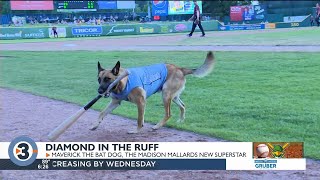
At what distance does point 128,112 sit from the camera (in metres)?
9.10

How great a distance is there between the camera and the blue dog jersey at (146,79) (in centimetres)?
717

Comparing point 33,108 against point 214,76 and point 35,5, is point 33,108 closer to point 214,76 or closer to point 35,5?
point 214,76

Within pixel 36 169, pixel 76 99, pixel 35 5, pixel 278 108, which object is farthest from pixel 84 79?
pixel 35 5

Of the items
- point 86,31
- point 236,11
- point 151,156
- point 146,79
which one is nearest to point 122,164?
point 151,156

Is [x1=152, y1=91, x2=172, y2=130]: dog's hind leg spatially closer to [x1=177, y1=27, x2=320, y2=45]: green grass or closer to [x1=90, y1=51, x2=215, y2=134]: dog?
[x1=90, y1=51, x2=215, y2=134]: dog

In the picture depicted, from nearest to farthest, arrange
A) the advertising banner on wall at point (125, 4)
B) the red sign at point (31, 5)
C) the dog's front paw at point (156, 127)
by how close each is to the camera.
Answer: the dog's front paw at point (156, 127)
the red sign at point (31, 5)
the advertising banner on wall at point (125, 4)

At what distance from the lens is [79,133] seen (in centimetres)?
747

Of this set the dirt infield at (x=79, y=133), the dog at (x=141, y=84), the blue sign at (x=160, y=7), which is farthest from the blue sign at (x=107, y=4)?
the dog at (x=141, y=84)

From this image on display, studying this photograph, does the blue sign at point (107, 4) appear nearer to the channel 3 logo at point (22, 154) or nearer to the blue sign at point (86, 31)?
the blue sign at point (86, 31)

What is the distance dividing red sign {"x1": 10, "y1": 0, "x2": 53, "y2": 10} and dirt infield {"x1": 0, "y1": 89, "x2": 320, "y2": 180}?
44027 millimetres

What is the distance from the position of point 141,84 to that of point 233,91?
3.97m

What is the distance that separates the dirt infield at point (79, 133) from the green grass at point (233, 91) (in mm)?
405

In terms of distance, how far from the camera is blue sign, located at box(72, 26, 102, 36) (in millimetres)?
46562

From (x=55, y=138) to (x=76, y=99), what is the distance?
3.92 m
